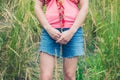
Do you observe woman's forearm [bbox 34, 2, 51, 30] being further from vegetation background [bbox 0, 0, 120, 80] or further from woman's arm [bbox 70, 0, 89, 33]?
vegetation background [bbox 0, 0, 120, 80]

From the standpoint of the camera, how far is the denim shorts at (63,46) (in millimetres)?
3332

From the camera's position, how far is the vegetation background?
4.21m

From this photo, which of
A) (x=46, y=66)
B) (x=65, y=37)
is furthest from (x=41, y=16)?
(x=46, y=66)

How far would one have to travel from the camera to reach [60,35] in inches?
129

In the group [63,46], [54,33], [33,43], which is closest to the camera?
[54,33]

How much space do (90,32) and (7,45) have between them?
136cm

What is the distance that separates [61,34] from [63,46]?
0.15 m

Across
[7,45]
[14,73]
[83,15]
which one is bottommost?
[14,73]

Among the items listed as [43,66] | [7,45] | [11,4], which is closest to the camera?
[43,66]

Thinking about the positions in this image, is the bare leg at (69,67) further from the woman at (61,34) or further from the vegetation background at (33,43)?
the vegetation background at (33,43)

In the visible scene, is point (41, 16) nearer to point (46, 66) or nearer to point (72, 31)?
point (72, 31)

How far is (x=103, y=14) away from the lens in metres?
4.89

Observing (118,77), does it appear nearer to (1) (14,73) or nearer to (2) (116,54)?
(2) (116,54)

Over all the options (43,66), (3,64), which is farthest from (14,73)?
(43,66)
